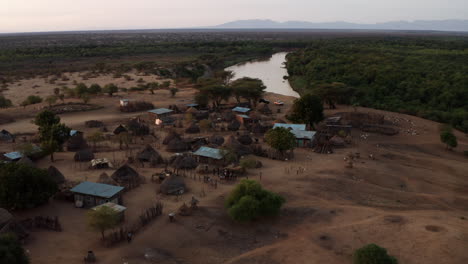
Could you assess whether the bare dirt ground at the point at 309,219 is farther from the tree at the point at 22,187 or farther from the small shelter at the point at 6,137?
the small shelter at the point at 6,137

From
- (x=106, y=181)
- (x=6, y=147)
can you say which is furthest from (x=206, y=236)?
(x=6, y=147)

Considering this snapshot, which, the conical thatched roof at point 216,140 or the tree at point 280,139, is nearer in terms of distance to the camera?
the tree at point 280,139

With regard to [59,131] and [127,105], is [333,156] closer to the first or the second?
[59,131]

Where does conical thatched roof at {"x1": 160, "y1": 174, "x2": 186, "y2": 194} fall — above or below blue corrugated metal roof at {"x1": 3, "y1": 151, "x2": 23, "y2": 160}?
below

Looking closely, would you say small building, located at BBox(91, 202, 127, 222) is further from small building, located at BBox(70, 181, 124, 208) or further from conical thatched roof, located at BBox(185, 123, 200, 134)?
conical thatched roof, located at BBox(185, 123, 200, 134)

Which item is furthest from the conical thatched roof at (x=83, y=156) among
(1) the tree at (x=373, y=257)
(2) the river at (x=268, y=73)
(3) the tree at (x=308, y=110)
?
(2) the river at (x=268, y=73)

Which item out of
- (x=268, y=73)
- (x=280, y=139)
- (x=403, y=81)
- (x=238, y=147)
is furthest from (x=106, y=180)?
(x=268, y=73)

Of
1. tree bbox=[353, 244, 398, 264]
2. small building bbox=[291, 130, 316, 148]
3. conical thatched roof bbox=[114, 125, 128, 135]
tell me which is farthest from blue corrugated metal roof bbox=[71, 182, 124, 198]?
small building bbox=[291, 130, 316, 148]

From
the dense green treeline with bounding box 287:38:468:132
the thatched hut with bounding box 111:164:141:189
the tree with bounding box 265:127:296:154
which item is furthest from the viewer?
the dense green treeline with bounding box 287:38:468:132
